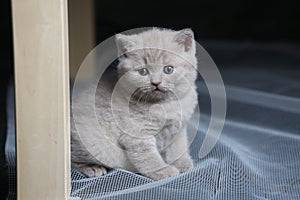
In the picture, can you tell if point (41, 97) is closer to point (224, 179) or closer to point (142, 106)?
point (142, 106)

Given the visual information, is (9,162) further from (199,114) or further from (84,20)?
(84,20)

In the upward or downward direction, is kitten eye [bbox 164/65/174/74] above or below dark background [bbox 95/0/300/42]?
above

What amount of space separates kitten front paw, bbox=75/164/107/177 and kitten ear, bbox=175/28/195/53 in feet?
1.24

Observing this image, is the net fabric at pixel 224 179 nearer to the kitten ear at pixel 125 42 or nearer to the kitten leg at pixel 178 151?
the kitten leg at pixel 178 151

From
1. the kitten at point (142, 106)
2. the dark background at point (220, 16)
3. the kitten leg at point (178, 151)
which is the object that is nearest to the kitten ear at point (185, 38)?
the kitten at point (142, 106)

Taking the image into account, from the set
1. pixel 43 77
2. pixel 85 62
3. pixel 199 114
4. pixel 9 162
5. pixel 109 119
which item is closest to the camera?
pixel 43 77

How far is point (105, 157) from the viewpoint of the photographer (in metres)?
1.25

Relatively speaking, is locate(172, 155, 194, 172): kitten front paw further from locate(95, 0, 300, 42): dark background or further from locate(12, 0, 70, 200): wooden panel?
locate(95, 0, 300, 42): dark background

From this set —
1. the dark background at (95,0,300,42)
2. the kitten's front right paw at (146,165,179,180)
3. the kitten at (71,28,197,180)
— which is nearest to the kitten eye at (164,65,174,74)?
the kitten at (71,28,197,180)

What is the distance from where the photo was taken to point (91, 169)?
1.25 m

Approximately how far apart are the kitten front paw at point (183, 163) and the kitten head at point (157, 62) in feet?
0.59

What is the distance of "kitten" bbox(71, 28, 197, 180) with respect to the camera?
121 centimetres

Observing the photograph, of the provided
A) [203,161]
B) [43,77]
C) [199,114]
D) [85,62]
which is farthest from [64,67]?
[85,62]

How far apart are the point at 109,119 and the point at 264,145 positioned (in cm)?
50
